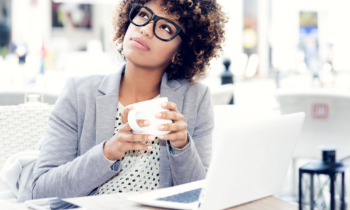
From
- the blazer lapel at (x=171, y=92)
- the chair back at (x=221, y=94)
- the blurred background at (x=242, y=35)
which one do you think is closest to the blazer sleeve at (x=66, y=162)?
the blazer lapel at (x=171, y=92)

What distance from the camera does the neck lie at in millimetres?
1515

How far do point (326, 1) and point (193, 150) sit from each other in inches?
627

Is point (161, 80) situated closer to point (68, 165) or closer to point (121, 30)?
point (121, 30)

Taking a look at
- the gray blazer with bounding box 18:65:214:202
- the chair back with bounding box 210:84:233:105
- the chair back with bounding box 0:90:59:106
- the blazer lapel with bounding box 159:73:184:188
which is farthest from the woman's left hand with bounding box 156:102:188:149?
the chair back with bounding box 210:84:233:105

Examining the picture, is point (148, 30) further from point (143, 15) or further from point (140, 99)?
point (140, 99)

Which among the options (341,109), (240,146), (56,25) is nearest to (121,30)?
(240,146)

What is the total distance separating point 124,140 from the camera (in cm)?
103

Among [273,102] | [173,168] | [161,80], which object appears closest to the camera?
[173,168]

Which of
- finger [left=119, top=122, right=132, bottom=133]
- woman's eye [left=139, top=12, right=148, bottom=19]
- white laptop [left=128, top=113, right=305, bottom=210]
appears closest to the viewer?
white laptop [left=128, top=113, right=305, bottom=210]

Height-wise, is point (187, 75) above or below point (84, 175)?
above

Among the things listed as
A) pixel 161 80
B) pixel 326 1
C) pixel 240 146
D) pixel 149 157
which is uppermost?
pixel 326 1

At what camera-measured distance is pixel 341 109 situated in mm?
2680

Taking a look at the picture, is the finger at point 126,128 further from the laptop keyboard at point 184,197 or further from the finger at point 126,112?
the laptop keyboard at point 184,197

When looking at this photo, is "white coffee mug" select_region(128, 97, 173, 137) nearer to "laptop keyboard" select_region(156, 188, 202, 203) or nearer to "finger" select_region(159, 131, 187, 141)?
"finger" select_region(159, 131, 187, 141)
